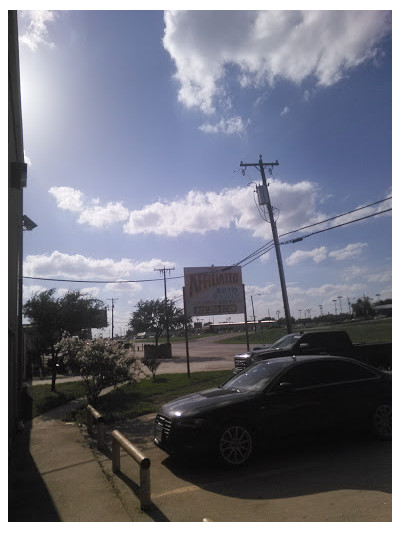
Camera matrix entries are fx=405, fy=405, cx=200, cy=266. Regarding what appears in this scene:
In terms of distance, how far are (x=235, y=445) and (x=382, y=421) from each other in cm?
265

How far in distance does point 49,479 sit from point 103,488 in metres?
0.98

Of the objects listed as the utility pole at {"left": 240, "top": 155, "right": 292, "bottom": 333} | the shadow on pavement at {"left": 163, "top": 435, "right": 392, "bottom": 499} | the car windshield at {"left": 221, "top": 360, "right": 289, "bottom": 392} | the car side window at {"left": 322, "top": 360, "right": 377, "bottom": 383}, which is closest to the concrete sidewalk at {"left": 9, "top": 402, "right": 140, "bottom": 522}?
the shadow on pavement at {"left": 163, "top": 435, "right": 392, "bottom": 499}

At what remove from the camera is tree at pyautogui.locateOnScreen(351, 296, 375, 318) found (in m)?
95.0

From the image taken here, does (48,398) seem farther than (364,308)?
No

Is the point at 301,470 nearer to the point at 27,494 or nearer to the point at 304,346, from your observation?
the point at 27,494

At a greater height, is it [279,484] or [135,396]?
[279,484]

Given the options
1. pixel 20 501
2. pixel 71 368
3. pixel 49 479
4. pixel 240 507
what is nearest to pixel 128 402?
pixel 71 368

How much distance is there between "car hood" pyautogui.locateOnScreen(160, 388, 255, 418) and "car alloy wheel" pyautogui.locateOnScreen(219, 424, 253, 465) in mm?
359

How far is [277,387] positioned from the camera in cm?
616

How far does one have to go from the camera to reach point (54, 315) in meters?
14.5

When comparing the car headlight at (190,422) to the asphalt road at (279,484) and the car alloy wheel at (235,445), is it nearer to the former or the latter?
the car alloy wheel at (235,445)

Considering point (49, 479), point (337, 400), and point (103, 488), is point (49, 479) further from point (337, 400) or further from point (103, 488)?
point (337, 400)

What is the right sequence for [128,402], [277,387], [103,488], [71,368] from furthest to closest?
[128,402]
[71,368]
[277,387]
[103,488]

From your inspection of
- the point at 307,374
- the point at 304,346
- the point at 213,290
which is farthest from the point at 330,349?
the point at 213,290
